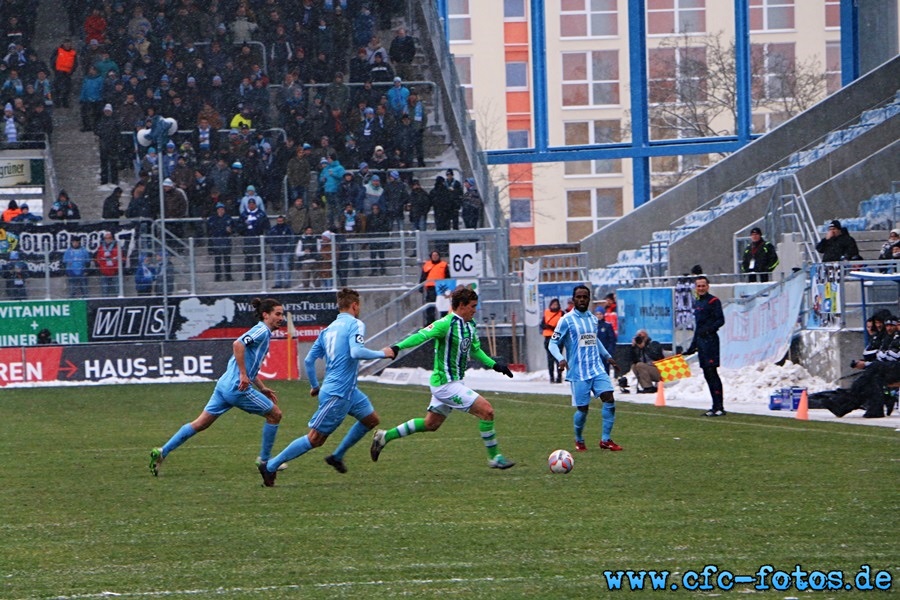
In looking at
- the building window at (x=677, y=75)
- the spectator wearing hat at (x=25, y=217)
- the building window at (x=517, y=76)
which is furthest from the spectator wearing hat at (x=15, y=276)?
the building window at (x=517, y=76)

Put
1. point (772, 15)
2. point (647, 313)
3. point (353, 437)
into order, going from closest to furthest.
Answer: point (353, 437)
point (647, 313)
point (772, 15)

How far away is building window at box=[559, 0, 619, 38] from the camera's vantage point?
7919cm

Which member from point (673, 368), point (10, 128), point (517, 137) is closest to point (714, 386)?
point (673, 368)

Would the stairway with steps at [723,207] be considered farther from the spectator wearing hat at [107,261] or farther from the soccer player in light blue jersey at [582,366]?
the soccer player in light blue jersey at [582,366]

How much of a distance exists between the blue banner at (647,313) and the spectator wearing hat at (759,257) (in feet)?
5.67

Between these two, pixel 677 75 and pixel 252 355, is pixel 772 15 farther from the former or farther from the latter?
pixel 252 355

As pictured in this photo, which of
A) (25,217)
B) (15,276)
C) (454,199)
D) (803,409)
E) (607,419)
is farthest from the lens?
(454,199)

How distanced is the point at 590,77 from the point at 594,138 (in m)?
3.35

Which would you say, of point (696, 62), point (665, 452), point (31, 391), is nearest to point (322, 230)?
point (31, 391)

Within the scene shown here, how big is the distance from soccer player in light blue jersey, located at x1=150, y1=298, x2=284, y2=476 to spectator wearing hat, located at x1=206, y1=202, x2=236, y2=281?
20905 millimetres

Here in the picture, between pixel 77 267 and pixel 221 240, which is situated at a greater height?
pixel 221 240

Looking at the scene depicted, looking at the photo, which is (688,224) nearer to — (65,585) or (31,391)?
(31,391)

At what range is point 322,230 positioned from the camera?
36.2 metres

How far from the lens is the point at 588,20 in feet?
260
